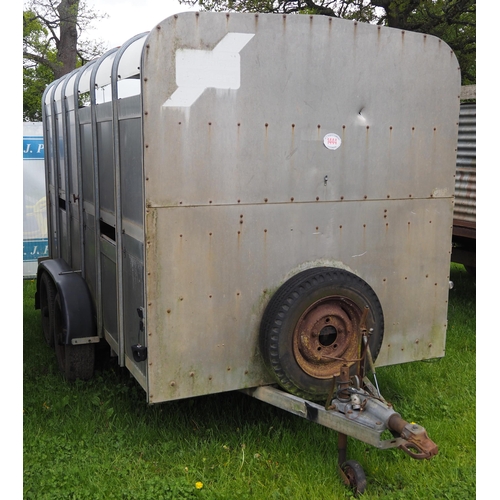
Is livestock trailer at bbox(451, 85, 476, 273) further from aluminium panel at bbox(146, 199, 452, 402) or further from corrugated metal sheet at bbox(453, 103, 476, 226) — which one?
aluminium panel at bbox(146, 199, 452, 402)

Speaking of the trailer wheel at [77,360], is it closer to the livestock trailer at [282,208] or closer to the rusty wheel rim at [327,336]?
the livestock trailer at [282,208]

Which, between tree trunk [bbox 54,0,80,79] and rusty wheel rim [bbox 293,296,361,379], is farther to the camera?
tree trunk [bbox 54,0,80,79]

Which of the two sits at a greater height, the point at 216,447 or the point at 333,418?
the point at 333,418

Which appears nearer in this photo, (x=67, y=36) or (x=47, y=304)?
(x=47, y=304)

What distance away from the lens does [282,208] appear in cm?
406

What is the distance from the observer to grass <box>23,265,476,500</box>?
3885 mm

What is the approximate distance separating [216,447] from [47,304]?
291cm

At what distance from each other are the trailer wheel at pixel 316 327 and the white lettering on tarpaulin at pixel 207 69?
125cm

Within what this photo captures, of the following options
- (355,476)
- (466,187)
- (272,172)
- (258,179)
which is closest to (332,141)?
(272,172)

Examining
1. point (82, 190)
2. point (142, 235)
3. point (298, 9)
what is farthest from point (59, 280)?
point (298, 9)

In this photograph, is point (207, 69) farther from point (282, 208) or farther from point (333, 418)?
point (333, 418)

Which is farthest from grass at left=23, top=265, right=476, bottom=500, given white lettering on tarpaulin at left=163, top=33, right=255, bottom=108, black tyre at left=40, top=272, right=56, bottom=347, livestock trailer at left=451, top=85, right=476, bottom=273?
livestock trailer at left=451, top=85, right=476, bottom=273

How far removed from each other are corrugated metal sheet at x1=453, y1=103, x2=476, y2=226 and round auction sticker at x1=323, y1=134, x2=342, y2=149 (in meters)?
3.99

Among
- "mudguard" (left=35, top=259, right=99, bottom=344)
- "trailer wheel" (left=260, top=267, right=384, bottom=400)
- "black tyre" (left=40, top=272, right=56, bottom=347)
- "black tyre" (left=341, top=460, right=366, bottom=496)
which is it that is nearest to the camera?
"black tyre" (left=341, top=460, right=366, bottom=496)
